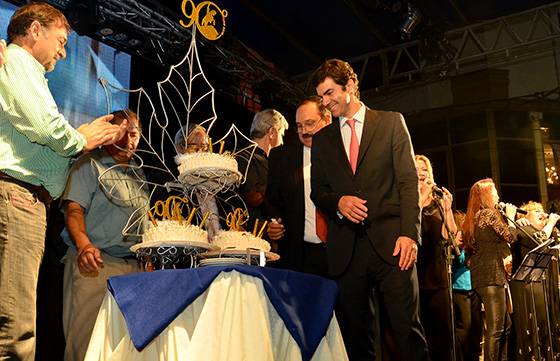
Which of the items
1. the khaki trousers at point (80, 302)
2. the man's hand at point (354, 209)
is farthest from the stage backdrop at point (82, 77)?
the man's hand at point (354, 209)

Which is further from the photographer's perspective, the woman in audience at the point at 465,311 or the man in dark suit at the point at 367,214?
the woman in audience at the point at 465,311

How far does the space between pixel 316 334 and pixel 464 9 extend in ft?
22.4

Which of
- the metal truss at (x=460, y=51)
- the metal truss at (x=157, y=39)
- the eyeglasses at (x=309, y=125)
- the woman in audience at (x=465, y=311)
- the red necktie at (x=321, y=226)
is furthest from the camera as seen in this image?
the metal truss at (x=460, y=51)

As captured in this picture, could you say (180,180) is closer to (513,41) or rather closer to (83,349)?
(83,349)

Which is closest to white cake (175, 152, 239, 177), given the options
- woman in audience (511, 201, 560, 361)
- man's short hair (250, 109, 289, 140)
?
man's short hair (250, 109, 289, 140)

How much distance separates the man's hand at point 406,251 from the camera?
234cm

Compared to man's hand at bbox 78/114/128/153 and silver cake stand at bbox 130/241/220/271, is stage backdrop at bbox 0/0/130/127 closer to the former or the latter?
man's hand at bbox 78/114/128/153

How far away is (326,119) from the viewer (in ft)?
11.0

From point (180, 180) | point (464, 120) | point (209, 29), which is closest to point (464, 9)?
point (464, 120)

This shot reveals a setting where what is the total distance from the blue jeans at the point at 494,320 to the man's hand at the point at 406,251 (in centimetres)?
272

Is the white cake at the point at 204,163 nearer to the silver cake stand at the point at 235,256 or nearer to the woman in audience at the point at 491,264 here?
the silver cake stand at the point at 235,256

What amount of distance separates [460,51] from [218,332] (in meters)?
7.25

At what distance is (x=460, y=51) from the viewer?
8.15 meters

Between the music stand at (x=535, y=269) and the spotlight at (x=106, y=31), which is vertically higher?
the spotlight at (x=106, y=31)
